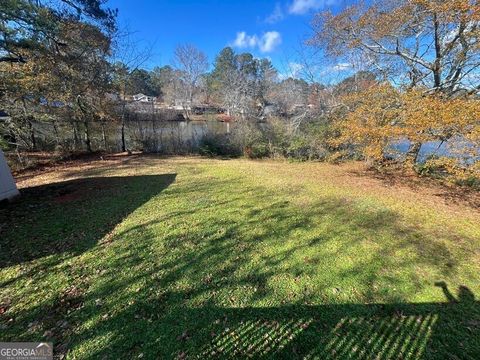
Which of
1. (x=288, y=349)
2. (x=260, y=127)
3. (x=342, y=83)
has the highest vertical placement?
(x=342, y=83)

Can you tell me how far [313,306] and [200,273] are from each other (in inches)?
56.2

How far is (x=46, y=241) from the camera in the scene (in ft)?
12.4

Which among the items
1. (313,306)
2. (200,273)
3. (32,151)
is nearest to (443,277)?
(313,306)

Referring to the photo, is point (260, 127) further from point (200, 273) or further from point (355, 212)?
point (200, 273)

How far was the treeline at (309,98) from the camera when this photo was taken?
5.69 m

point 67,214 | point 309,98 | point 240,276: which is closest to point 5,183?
point 67,214

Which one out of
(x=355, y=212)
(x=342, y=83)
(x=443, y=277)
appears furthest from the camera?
(x=342, y=83)
